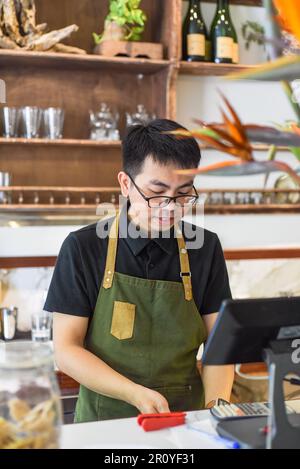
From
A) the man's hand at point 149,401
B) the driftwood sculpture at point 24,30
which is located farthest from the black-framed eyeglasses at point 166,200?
the driftwood sculpture at point 24,30

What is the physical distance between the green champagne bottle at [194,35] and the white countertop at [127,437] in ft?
7.70

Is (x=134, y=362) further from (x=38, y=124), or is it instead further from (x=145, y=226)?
(x=38, y=124)

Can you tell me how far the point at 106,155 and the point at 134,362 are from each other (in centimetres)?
179

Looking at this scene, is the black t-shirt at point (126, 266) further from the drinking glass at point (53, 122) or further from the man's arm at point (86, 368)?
the drinking glass at point (53, 122)

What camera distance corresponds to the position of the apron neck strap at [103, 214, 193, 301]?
201 cm

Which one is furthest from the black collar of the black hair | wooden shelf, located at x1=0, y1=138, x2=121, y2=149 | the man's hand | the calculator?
wooden shelf, located at x1=0, y1=138, x2=121, y2=149

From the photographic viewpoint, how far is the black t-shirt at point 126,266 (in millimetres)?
1947

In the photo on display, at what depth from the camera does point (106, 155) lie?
3529mm

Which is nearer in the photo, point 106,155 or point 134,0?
point 134,0

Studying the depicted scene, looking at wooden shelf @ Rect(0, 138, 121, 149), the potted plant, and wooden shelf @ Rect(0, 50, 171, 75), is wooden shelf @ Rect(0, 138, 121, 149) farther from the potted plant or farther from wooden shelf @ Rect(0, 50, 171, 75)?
the potted plant

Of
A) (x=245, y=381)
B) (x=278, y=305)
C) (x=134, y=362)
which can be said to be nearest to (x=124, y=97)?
(x=245, y=381)

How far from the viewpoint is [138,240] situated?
204 cm

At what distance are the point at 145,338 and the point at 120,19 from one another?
1908mm

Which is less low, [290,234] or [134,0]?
[134,0]
